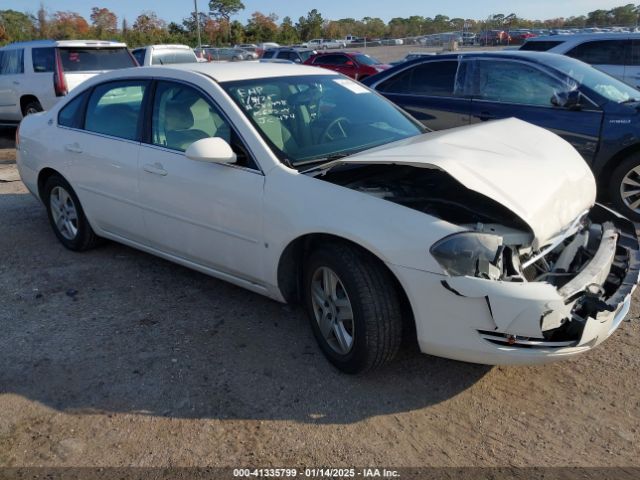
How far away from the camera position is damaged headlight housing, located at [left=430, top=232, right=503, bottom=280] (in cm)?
272

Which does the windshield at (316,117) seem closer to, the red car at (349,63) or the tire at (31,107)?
the tire at (31,107)

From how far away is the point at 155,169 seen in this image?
4.10m

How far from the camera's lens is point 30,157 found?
547 cm

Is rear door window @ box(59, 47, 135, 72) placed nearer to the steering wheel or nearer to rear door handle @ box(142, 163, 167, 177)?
rear door handle @ box(142, 163, 167, 177)

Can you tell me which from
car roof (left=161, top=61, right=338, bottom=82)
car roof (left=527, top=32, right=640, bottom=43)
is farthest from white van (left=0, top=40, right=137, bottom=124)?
car roof (left=527, top=32, right=640, bottom=43)

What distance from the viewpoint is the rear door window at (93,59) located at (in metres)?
11.2

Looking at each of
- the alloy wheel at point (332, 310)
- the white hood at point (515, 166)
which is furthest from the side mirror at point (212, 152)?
the alloy wheel at point (332, 310)

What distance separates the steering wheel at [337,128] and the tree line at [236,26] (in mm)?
37734

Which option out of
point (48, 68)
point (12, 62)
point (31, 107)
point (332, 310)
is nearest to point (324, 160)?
point (332, 310)

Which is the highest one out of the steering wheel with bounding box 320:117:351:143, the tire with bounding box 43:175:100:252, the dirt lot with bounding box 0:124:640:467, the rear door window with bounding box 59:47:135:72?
the rear door window with bounding box 59:47:135:72

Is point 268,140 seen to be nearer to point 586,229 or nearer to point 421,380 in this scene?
point 421,380

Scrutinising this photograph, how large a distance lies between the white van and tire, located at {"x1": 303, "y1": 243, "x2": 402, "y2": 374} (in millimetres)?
9343

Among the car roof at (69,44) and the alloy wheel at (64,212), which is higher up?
the car roof at (69,44)

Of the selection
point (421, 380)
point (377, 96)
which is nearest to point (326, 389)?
point (421, 380)
